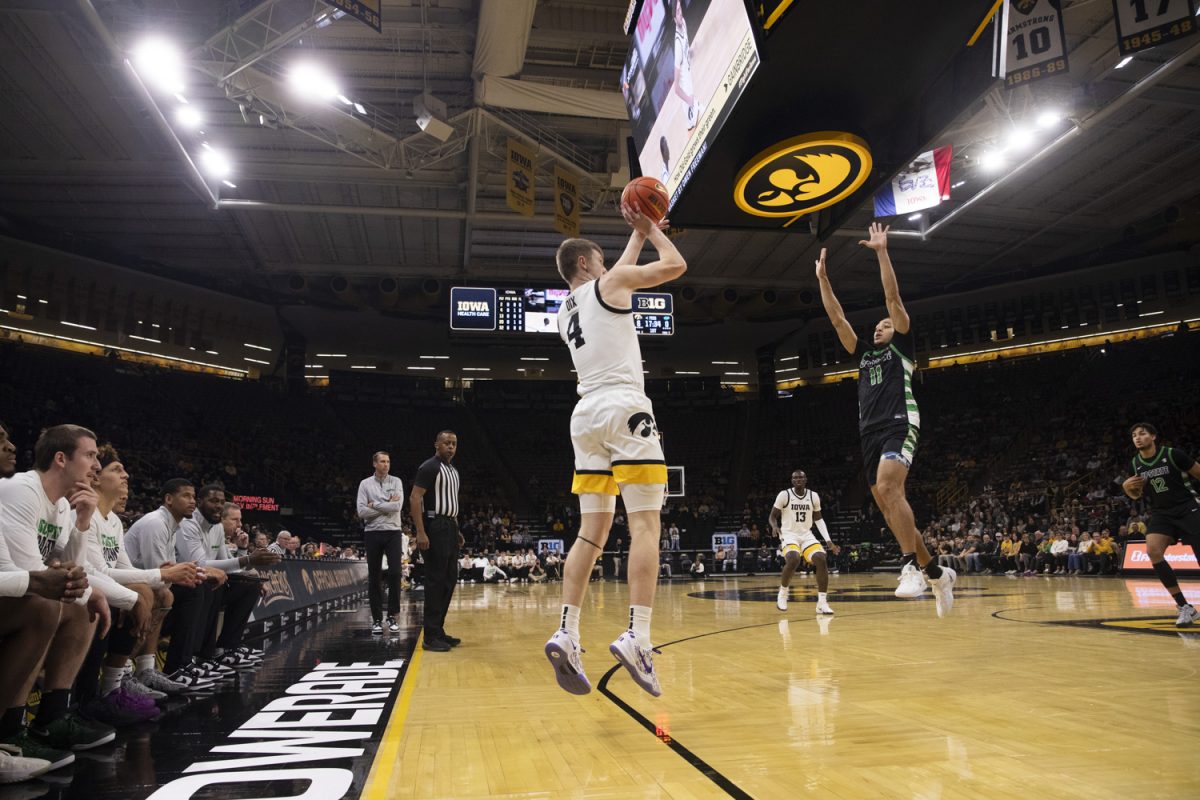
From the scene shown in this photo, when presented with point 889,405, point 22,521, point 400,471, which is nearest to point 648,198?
point 889,405

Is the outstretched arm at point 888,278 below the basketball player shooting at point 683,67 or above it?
below

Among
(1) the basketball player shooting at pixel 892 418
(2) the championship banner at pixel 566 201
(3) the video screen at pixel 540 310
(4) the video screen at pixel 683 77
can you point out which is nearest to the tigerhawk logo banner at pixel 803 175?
(4) the video screen at pixel 683 77

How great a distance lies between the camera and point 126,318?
25.3 meters

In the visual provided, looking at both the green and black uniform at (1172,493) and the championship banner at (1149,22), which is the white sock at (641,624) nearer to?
the green and black uniform at (1172,493)

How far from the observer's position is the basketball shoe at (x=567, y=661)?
10.7ft

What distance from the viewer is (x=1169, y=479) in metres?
6.67

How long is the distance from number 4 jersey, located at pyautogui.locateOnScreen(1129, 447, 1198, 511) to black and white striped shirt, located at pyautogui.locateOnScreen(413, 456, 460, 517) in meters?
5.85

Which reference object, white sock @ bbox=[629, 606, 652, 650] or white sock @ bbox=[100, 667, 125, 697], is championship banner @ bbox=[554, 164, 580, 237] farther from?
white sock @ bbox=[629, 606, 652, 650]

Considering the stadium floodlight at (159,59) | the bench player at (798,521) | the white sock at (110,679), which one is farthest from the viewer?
the stadium floodlight at (159,59)

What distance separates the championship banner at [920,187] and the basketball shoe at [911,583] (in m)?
9.52

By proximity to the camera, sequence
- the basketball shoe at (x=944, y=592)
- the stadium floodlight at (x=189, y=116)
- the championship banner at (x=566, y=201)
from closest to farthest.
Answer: the basketball shoe at (x=944, y=592), the stadium floodlight at (x=189, y=116), the championship banner at (x=566, y=201)

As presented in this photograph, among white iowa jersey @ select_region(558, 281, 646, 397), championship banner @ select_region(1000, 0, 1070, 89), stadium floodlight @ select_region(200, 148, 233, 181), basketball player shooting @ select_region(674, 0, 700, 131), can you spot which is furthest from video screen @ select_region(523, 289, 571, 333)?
white iowa jersey @ select_region(558, 281, 646, 397)

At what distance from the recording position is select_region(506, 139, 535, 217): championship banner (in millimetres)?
14812

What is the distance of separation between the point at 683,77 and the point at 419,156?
1087cm
